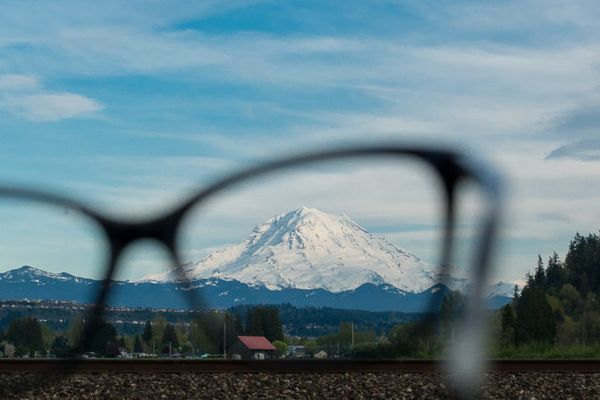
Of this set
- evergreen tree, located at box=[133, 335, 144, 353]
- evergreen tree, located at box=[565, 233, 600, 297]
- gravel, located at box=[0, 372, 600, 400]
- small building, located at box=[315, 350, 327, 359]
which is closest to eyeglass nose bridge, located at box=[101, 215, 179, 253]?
small building, located at box=[315, 350, 327, 359]

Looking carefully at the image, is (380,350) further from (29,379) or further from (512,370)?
(512,370)

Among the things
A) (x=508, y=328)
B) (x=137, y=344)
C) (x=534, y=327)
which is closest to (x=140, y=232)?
(x=137, y=344)

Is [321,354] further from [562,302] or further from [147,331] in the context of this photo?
[562,302]

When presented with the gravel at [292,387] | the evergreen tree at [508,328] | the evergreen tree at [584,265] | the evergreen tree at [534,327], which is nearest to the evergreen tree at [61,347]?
the gravel at [292,387]

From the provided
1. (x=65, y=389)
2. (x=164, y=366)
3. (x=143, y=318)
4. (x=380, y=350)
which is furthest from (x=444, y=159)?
(x=164, y=366)

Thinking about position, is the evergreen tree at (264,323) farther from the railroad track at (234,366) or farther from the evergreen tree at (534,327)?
the evergreen tree at (534,327)

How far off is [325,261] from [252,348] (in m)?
0.50

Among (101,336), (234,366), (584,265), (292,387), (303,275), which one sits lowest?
(292,387)

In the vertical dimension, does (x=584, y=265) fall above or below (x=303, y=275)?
above

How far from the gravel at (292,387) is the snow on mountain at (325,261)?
321 centimetres

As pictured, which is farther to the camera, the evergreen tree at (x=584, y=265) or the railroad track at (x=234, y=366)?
the evergreen tree at (x=584, y=265)

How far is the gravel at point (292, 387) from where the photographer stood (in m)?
8.12

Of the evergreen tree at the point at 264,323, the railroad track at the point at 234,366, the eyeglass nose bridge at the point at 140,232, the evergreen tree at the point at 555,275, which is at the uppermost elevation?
the evergreen tree at the point at 555,275

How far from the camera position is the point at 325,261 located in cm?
456
